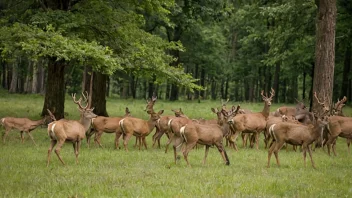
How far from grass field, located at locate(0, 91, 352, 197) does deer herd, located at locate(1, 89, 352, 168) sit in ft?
1.49

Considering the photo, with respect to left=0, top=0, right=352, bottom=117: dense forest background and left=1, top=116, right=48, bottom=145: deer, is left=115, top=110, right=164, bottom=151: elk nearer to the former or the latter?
left=0, top=0, right=352, bottom=117: dense forest background

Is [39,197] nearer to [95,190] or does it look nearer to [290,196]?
[95,190]

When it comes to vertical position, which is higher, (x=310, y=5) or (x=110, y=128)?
(x=310, y=5)

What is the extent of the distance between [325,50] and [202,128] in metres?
6.32

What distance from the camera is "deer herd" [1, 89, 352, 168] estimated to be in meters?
11.4

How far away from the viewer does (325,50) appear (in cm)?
1563

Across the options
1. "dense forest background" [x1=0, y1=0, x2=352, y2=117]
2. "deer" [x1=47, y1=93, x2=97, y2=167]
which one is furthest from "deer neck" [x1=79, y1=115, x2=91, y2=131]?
"deer" [x1=47, y1=93, x2=97, y2=167]

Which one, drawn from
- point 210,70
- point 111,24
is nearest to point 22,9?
point 111,24

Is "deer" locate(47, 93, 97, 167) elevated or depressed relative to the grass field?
elevated

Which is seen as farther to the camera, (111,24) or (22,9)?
(22,9)

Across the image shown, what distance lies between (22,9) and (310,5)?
518 inches

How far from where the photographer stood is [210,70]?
5003cm

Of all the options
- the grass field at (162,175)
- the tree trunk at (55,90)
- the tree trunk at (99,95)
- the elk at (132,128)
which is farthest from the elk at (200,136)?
the tree trunk at (99,95)

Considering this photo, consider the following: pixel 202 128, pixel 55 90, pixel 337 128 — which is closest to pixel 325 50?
pixel 337 128
